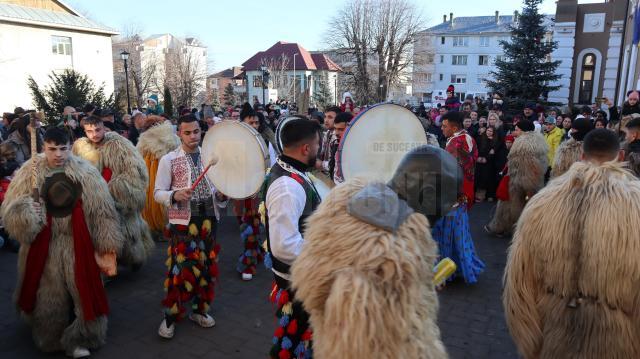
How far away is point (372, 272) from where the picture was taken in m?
1.63

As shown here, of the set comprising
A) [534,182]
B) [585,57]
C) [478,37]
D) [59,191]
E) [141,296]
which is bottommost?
[141,296]

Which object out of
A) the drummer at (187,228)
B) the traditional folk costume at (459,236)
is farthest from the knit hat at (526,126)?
the drummer at (187,228)

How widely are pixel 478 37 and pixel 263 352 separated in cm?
6788

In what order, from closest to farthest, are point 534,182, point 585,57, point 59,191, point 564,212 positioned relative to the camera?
point 564,212 → point 59,191 → point 534,182 → point 585,57

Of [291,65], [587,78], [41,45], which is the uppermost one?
[291,65]

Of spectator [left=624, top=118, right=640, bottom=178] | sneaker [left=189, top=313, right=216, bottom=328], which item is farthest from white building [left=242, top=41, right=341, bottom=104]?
sneaker [left=189, top=313, right=216, bottom=328]

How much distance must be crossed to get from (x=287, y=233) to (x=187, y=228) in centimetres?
228

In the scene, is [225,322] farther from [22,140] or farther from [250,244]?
[22,140]

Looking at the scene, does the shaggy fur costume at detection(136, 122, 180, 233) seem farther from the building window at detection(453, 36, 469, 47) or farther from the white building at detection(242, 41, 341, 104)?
the building window at detection(453, 36, 469, 47)

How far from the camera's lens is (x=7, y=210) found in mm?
3939

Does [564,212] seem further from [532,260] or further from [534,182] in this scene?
[534,182]

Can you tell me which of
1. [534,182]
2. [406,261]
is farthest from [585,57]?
[406,261]

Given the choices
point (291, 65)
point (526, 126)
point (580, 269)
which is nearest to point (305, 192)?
point (580, 269)

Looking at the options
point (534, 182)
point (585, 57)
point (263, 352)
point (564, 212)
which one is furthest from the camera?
point (585, 57)
